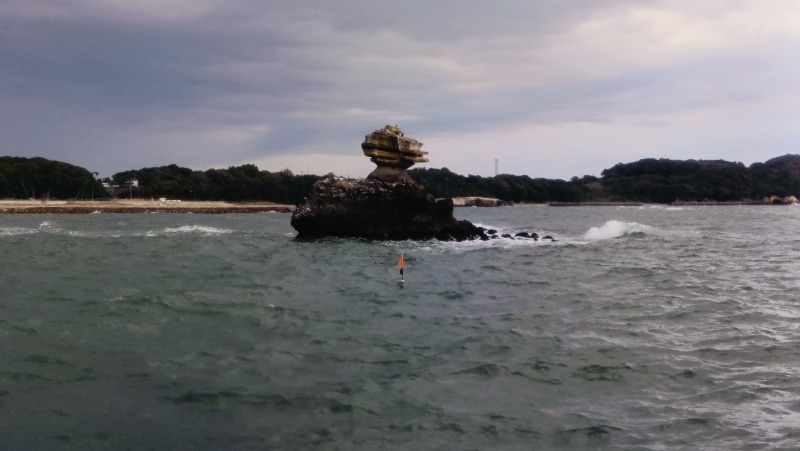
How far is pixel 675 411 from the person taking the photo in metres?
6.30

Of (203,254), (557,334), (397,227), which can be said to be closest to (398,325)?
(557,334)

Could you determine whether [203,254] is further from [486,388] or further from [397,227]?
[486,388]

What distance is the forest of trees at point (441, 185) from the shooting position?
4161 inches

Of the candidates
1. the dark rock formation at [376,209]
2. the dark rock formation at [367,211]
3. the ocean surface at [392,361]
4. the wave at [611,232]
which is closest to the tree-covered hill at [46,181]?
the dark rock formation at [367,211]

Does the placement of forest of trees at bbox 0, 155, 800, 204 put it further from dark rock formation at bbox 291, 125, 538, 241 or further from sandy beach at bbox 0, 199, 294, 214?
dark rock formation at bbox 291, 125, 538, 241

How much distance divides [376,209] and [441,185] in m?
147

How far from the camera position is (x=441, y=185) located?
176 meters

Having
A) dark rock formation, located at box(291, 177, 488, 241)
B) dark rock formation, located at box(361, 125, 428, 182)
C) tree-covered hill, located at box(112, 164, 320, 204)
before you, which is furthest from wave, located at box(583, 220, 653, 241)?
tree-covered hill, located at box(112, 164, 320, 204)

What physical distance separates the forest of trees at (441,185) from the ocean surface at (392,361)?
9824 centimetres

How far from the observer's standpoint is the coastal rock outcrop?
30328mm

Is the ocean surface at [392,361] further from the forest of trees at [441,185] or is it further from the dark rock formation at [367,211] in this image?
the forest of trees at [441,185]

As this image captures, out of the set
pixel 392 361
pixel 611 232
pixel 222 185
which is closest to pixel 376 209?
pixel 611 232

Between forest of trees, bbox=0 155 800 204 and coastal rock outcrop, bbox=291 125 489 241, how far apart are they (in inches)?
3123

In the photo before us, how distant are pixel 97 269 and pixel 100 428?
12.5 meters
